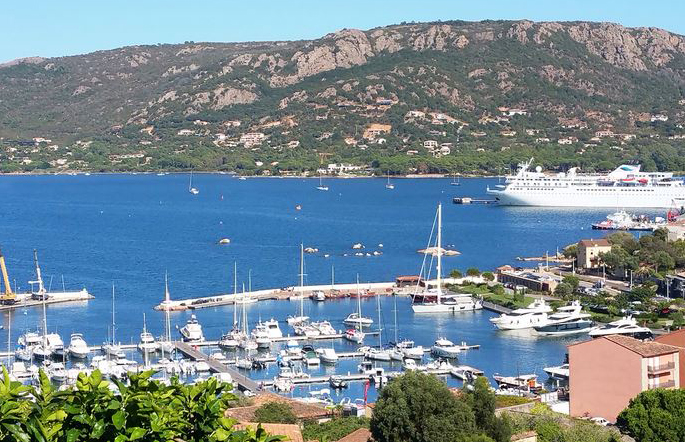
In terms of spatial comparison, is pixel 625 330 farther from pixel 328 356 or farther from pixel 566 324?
pixel 328 356

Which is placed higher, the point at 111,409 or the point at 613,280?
the point at 111,409

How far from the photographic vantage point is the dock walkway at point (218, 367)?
70.6ft

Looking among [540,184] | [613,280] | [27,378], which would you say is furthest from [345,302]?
[540,184]

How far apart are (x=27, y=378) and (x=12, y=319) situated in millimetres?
8386

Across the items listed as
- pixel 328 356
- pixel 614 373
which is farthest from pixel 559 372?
pixel 614 373

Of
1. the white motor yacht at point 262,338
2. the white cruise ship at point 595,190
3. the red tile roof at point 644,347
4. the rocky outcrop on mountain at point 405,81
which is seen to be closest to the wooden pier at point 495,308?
the white motor yacht at point 262,338

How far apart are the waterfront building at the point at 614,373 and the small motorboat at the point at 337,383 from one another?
6.19m

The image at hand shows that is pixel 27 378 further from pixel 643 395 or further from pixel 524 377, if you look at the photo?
pixel 643 395

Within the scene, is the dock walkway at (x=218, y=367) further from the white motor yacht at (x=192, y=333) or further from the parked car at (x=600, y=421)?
the parked car at (x=600, y=421)

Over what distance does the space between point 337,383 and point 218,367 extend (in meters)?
2.75

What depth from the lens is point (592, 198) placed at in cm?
7131

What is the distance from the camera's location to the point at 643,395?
13.5 m

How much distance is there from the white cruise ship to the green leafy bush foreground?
66.7 meters

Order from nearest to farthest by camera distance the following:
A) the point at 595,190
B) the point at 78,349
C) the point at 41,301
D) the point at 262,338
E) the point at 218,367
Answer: the point at 218,367 → the point at 78,349 → the point at 262,338 → the point at 41,301 → the point at 595,190
